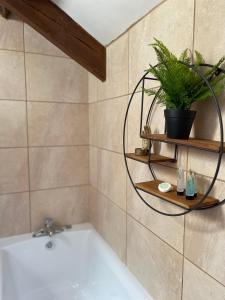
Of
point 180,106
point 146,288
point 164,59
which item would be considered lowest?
point 146,288

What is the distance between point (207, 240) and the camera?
0.88 m

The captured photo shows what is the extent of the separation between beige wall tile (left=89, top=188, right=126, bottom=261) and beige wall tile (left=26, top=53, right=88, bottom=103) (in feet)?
2.55

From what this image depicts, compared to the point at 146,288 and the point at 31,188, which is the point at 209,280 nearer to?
the point at 146,288

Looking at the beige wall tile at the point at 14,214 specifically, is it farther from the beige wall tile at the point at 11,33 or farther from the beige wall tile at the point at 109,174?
the beige wall tile at the point at 11,33

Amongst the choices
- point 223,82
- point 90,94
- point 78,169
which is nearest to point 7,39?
point 90,94

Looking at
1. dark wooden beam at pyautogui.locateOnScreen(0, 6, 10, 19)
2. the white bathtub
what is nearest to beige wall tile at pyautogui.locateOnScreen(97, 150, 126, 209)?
the white bathtub

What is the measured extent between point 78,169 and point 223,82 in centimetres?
144

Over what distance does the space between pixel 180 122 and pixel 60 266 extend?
1.59 metres

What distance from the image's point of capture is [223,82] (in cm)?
79

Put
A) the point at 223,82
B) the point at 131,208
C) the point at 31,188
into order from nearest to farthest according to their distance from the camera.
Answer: the point at 223,82 < the point at 131,208 < the point at 31,188

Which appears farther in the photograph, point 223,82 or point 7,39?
point 7,39

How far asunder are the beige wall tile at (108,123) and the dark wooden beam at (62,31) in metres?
0.23

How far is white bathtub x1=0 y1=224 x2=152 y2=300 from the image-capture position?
1687 millimetres

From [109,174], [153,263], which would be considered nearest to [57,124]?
[109,174]
